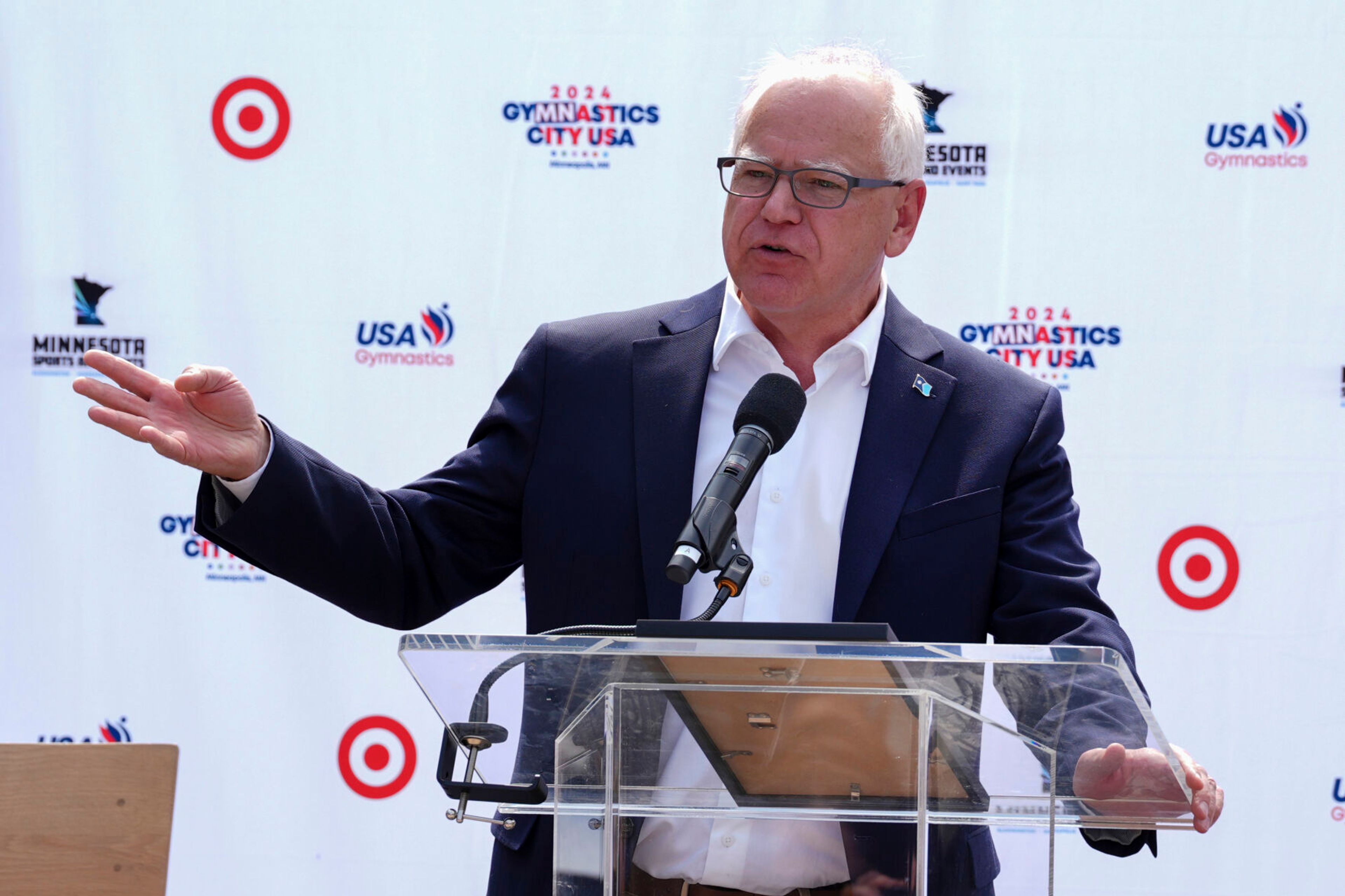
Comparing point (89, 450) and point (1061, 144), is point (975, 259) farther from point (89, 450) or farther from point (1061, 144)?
point (89, 450)

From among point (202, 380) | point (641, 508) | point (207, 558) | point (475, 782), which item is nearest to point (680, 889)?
point (475, 782)

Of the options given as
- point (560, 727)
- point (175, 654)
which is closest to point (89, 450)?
point (175, 654)

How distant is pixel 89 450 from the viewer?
357 cm

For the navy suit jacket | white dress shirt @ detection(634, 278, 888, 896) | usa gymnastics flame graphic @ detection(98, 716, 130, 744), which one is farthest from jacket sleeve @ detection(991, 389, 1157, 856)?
usa gymnastics flame graphic @ detection(98, 716, 130, 744)

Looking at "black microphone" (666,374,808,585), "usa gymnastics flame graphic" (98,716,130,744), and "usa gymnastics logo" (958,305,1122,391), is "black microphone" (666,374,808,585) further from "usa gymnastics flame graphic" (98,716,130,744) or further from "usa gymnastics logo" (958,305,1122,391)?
"usa gymnastics flame graphic" (98,716,130,744)

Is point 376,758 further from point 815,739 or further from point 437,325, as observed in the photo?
point 815,739

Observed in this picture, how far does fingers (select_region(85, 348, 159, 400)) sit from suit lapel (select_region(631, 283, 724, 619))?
72cm

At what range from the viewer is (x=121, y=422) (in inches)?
67.7

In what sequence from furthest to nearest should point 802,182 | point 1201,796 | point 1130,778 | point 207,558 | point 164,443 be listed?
point 207,558 < point 802,182 < point 164,443 < point 1201,796 < point 1130,778

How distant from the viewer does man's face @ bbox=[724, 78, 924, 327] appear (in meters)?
2.12

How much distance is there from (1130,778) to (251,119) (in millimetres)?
2994

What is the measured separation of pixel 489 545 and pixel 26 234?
6.97 feet

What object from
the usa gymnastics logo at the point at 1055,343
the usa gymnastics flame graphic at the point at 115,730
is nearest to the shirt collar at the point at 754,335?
the usa gymnastics logo at the point at 1055,343

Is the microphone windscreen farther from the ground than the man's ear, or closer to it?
closer to it
